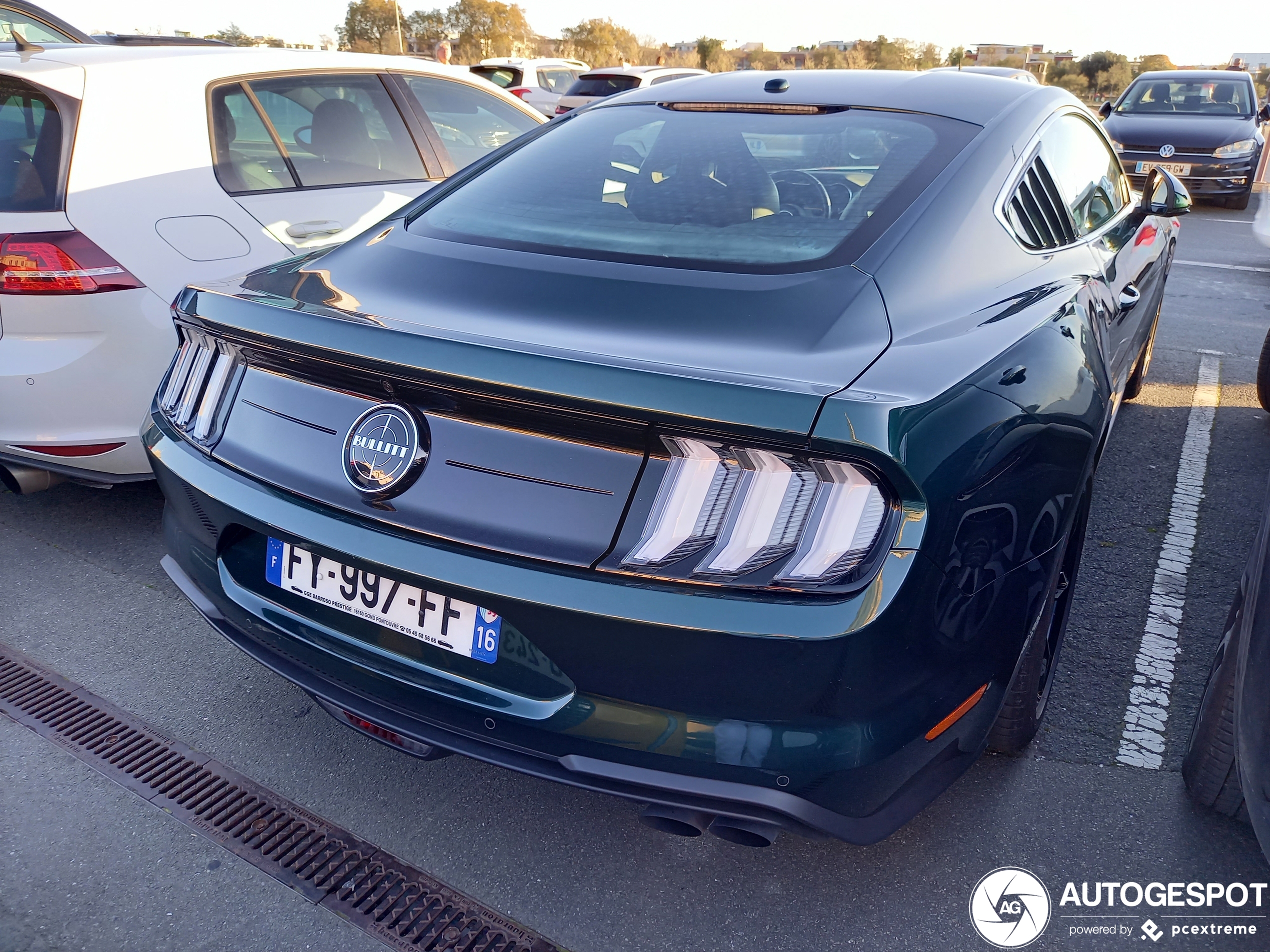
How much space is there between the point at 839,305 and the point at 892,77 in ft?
3.90

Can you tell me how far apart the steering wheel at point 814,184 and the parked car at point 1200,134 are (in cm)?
988

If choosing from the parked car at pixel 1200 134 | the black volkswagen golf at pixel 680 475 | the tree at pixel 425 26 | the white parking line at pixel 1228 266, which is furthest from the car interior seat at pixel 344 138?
the tree at pixel 425 26

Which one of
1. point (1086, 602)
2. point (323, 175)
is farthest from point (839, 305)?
point (323, 175)

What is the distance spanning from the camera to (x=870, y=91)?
2.35 meters

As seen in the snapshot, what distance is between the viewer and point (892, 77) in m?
2.47

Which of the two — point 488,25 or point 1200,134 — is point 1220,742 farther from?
point 488,25

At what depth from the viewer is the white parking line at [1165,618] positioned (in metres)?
2.28

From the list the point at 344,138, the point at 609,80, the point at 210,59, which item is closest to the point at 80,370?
the point at 210,59

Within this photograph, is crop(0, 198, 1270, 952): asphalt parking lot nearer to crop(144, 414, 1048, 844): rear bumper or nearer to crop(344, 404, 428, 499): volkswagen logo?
crop(144, 414, 1048, 844): rear bumper

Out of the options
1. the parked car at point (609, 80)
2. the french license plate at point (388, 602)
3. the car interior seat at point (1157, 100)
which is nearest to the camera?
the french license plate at point (388, 602)

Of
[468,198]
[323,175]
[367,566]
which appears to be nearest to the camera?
[367,566]

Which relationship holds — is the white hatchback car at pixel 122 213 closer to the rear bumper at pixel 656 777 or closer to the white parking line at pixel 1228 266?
the rear bumper at pixel 656 777

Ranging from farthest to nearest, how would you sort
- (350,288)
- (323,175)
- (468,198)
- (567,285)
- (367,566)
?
(323,175) → (468,198) → (350,288) → (567,285) → (367,566)

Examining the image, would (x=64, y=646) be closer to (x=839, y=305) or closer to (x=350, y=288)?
(x=350, y=288)
